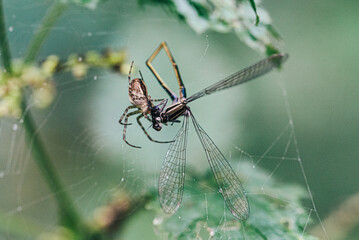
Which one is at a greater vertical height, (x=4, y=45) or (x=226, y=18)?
(x=226, y=18)

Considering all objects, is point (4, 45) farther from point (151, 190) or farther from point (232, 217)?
point (232, 217)

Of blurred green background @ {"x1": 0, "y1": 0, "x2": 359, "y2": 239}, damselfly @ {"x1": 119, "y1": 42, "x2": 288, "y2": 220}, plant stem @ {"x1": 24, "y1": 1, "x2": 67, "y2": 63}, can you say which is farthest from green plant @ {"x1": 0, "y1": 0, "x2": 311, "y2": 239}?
blurred green background @ {"x1": 0, "y1": 0, "x2": 359, "y2": 239}

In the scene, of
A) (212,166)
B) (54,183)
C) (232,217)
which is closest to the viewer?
(212,166)

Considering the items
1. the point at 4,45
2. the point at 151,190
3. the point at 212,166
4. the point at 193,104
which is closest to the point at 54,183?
the point at 151,190

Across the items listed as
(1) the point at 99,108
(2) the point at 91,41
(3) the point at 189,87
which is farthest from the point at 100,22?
(3) the point at 189,87

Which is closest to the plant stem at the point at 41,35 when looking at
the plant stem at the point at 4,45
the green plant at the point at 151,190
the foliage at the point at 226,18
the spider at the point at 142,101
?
the green plant at the point at 151,190

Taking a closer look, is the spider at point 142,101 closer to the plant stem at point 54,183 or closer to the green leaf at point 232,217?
the green leaf at point 232,217

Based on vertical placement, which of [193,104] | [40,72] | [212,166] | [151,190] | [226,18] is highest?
[226,18]
